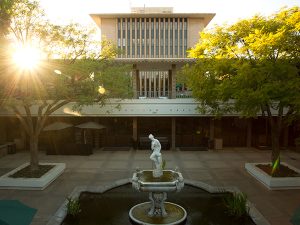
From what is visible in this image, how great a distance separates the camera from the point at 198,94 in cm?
1889

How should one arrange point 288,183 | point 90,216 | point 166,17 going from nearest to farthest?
point 90,216 → point 288,183 → point 166,17

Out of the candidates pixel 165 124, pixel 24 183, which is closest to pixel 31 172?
pixel 24 183

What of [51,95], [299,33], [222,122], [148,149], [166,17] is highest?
[166,17]

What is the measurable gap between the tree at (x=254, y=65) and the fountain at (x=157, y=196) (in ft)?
18.3

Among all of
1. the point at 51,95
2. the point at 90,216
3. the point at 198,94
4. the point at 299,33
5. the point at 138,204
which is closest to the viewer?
the point at 90,216

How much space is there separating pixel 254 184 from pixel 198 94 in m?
6.21

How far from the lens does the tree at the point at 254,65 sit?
48.6 ft

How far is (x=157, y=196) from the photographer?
1296cm

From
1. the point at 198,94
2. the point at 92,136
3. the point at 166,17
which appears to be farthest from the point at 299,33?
the point at 166,17

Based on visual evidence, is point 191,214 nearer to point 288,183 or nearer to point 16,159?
point 288,183

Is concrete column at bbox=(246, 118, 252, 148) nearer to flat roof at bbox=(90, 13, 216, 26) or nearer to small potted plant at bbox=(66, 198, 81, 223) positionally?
small potted plant at bbox=(66, 198, 81, 223)

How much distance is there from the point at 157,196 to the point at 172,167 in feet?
27.9

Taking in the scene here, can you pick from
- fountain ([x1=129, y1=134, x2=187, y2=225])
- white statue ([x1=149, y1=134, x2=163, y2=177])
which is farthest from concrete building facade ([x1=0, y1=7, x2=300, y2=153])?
fountain ([x1=129, y1=134, x2=187, y2=225])

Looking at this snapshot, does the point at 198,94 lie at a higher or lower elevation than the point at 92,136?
higher
